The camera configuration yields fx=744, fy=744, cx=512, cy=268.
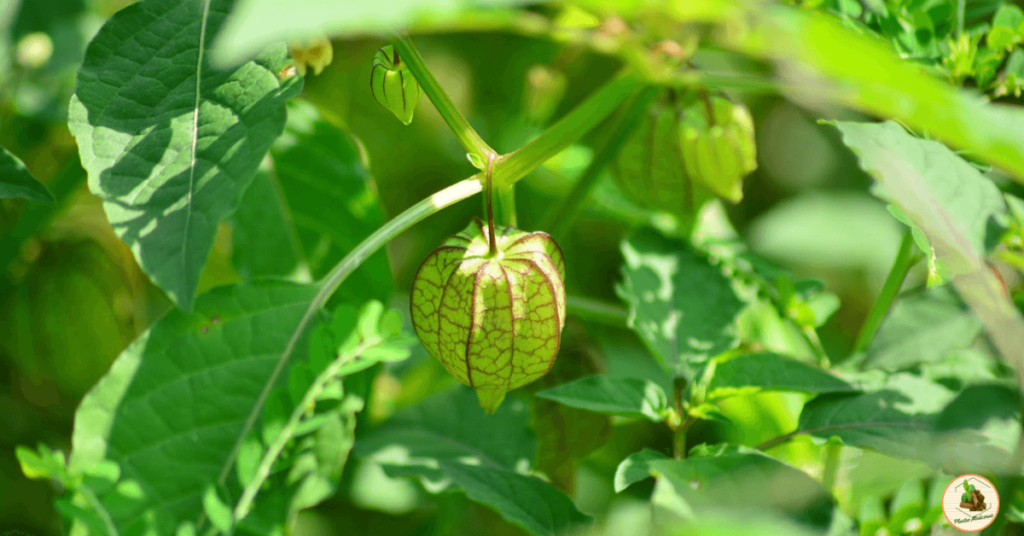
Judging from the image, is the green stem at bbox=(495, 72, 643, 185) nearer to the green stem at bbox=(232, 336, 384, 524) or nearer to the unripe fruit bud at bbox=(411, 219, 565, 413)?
the unripe fruit bud at bbox=(411, 219, 565, 413)

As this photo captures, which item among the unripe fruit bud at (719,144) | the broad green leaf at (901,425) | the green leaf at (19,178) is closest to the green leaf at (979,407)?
the broad green leaf at (901,425)

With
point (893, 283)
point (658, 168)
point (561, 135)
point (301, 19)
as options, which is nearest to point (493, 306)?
point (561, 135)

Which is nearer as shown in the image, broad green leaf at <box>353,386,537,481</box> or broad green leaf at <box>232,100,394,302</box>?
broad green leaf at <box>353,386,537,481</box>

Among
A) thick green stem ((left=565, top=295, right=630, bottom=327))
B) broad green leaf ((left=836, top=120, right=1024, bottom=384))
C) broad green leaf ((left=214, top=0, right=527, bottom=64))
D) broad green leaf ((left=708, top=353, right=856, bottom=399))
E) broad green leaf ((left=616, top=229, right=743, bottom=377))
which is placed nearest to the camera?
broad green leaf ((left=214, top=0, right=527, bottom=64))

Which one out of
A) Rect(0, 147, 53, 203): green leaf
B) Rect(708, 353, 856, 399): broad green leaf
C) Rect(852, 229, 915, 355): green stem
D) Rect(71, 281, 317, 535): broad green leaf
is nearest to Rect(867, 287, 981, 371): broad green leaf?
Rect(852, 229, 915, 355): green stem

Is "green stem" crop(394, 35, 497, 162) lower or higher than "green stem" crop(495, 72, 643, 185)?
higher

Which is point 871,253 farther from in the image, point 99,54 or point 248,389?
point 99,54
